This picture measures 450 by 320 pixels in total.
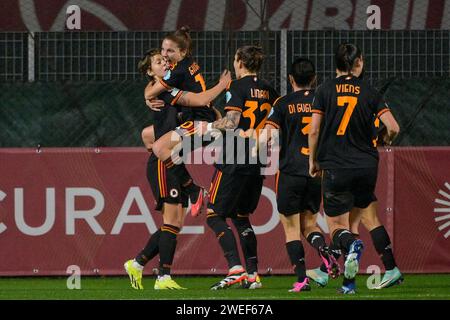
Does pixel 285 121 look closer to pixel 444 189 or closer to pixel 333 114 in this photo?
pixel 333 114

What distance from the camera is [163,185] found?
430 inches

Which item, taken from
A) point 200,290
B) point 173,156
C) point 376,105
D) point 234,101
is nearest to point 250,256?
point 200,290

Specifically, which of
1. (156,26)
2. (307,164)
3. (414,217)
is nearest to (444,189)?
(414,217)

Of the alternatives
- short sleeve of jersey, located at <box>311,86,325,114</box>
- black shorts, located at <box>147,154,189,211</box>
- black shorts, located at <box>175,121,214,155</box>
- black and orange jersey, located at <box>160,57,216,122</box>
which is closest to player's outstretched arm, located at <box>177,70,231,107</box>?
black and orange jersey, located at <box>160,57,216,122</box>

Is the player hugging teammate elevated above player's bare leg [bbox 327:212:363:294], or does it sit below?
above

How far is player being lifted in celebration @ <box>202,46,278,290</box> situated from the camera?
10.4 m

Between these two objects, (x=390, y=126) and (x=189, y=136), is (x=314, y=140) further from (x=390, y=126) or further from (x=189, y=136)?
(x=189, y=136)

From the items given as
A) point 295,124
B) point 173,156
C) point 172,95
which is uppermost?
point 172,95

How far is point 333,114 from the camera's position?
9820mm

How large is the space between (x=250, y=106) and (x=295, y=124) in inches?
15.0

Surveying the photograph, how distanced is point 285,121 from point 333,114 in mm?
689

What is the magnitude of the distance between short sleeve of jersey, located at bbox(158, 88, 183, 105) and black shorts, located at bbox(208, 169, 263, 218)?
2.15ft

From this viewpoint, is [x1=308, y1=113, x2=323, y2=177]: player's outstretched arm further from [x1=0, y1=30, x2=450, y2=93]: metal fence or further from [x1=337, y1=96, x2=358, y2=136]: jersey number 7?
[x1=0, y1=30, x2=450, y2=93]: metal fence

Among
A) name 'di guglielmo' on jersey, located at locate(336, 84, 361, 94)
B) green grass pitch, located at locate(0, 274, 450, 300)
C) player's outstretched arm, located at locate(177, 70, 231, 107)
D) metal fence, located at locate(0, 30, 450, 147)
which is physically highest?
metal fence, located at locate(0, 30, 450, 147)
